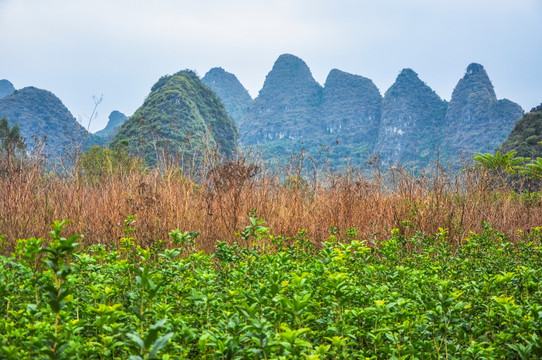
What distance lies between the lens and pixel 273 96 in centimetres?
11644

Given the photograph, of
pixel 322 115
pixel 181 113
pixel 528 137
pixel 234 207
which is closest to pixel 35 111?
pixel 181 113

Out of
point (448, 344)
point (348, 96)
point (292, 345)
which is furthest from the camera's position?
point (348, 96)

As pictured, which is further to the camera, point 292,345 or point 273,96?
point 273,96

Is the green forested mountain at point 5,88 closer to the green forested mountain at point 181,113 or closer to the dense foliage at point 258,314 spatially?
the green forested mountain at point 181,113

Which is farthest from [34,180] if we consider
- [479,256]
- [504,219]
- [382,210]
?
[504,219]

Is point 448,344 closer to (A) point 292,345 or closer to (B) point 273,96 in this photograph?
(A) point 292,345

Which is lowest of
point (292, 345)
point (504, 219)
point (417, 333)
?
point (417, 333)

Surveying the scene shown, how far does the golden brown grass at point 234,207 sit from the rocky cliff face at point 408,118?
8356cm

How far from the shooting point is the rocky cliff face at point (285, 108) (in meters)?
105

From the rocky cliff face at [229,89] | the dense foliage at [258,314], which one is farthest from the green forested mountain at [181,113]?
the rocky cliff face at [229,89]

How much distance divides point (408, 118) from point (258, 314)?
98.7 meters

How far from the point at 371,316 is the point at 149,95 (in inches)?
1885

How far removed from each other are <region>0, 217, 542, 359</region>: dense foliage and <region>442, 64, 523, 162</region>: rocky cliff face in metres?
62.8

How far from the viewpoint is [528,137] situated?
20672 millimetres
